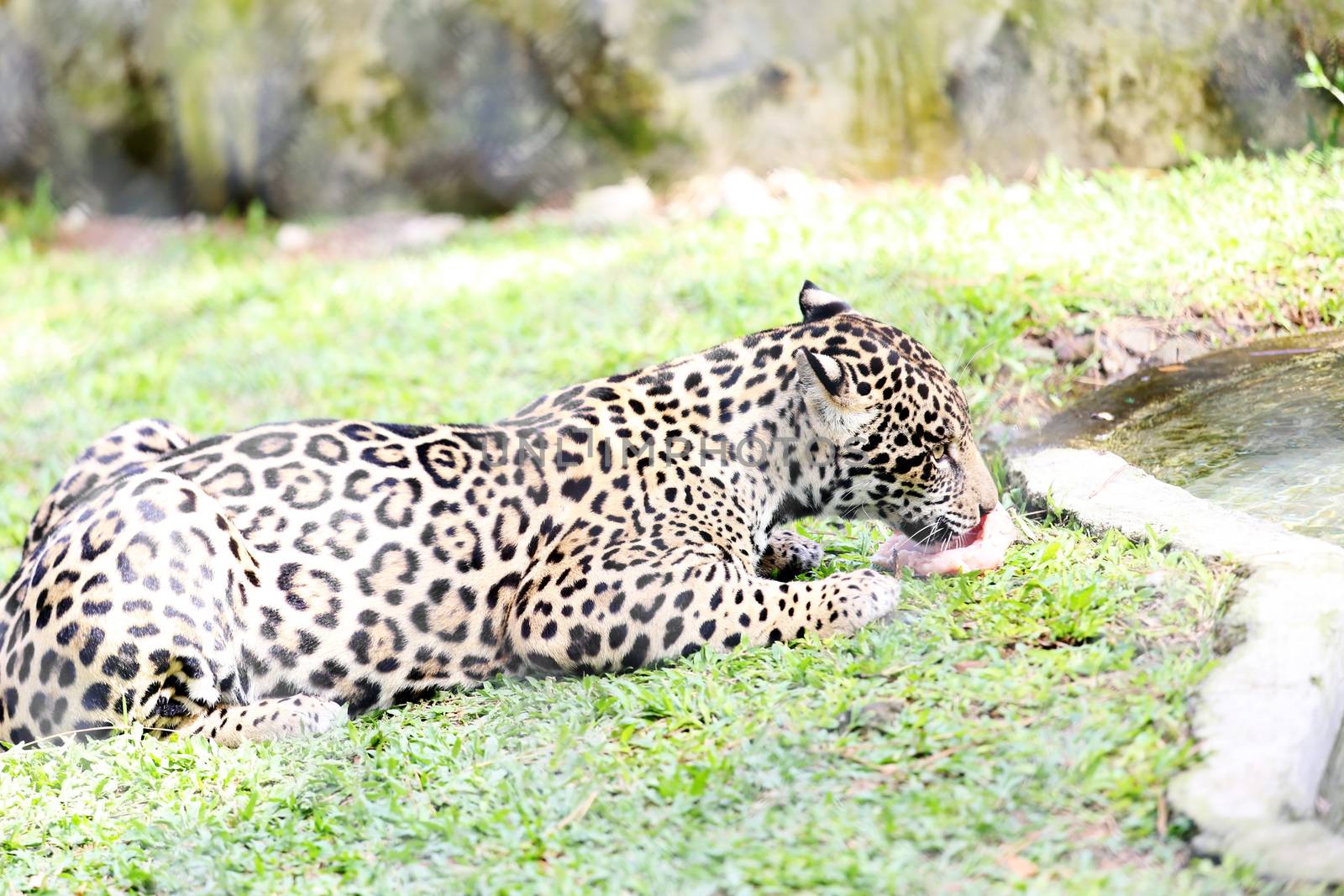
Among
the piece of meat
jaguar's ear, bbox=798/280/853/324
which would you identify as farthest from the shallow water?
jaguar's ear, bbox=798/280/853/324

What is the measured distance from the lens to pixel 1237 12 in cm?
934

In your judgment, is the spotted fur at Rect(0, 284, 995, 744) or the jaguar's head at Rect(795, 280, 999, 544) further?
the jaguar's head at Rect(795, 280, 999, 544)

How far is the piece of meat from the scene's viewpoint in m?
5.23

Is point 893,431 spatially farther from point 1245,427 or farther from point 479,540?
point 1245,427

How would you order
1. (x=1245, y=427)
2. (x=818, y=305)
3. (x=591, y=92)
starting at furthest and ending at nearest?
(x=591, y=92), (x=1245, y=427), (x=818, y=305)

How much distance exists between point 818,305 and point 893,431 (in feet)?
2.41

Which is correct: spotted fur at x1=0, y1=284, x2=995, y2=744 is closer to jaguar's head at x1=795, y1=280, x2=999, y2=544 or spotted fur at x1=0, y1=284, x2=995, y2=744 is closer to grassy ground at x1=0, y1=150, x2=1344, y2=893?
jaguar's head at x1=795, y1=280, x2=999, y2=544

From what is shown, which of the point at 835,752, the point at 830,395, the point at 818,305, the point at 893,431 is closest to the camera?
the point at 835,752

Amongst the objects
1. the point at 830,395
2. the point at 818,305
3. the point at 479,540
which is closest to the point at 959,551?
the point at 830,395

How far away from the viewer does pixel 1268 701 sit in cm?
371

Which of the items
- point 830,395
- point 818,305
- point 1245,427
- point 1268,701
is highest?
point 818,305

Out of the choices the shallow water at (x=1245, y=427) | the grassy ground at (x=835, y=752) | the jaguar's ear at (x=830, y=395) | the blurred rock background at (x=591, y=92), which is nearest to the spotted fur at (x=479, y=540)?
the jaguar's ear at (x=830, y=395)

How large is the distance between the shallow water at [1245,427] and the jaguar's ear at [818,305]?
4.64 ft

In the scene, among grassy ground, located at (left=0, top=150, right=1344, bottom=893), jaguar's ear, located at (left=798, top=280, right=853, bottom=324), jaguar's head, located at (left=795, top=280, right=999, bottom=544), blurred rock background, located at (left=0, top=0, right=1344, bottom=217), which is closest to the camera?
grassy ground, located at (left=0, top=150, right=1344, bottom=893)
